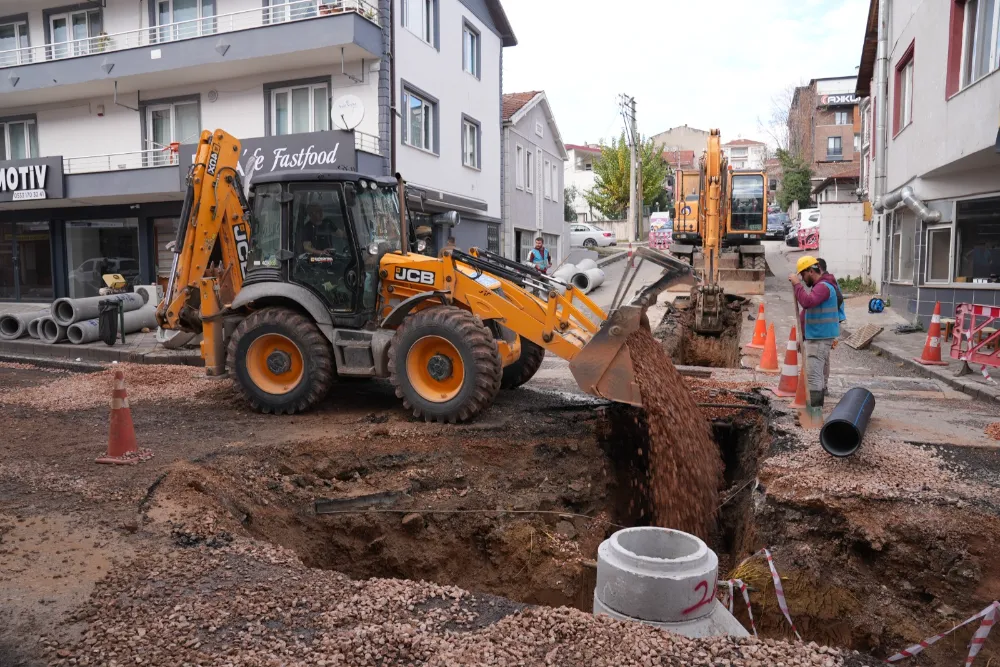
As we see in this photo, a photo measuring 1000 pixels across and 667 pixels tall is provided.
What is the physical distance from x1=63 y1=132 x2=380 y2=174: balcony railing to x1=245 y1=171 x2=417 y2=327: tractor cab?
11.2m

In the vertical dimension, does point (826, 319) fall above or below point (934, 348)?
Result: above

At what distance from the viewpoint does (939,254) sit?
13.3 meters

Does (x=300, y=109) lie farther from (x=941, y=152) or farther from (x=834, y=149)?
(x=834, y=149)

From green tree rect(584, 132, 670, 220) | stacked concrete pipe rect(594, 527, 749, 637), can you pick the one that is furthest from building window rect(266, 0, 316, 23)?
green tree rect(584, 132, 670, 220)

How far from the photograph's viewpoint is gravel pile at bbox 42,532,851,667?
3.00 meters

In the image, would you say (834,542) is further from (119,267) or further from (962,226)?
(119,267)

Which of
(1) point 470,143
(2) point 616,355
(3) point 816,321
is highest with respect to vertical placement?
(1) point 470,143

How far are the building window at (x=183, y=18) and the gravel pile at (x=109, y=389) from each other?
34.1 feet

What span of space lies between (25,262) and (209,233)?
16.5 meters

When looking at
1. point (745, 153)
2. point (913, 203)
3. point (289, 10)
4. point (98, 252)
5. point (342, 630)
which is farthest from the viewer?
point (745, 153)

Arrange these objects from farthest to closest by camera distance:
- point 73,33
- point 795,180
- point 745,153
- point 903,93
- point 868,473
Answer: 1. point 745,153
2. point 795,180
3. point 73,33
4. point 903,93
5. point 868,473

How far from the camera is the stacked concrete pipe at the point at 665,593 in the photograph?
11.4 feet

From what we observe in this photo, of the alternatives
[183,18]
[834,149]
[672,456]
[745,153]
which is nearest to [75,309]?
[183,18]

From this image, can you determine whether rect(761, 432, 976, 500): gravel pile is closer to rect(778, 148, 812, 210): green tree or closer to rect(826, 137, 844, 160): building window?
rect(778, 148, 812, 210): green tree
